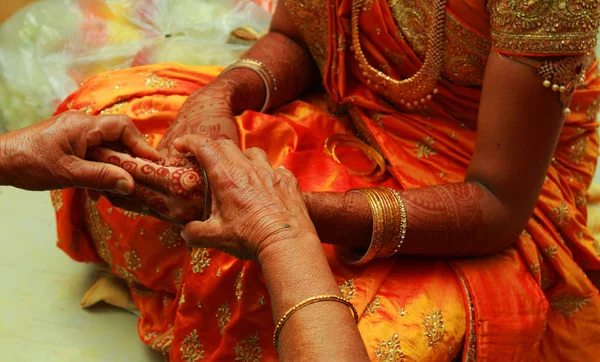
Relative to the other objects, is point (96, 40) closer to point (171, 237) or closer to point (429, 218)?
point (171, 237)

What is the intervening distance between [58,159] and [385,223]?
71cm

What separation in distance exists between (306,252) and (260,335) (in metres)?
0.38

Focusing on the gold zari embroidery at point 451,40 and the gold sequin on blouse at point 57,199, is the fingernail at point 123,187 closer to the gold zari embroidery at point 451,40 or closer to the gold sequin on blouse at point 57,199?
the gold sequin on blouse at point 57,199

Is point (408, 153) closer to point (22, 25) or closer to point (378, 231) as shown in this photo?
point (378, 231)

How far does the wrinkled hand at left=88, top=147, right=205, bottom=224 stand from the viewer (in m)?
1.29

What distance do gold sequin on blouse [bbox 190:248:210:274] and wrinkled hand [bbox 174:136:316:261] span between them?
0.18 m

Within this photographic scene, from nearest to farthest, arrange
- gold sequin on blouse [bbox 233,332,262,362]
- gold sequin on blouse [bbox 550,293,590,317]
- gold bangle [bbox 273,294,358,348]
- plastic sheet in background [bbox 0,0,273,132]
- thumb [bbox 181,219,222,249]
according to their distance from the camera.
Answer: gold bangle [bbox 273,294,358,348]
thumb [bbox 181,219,222,249]
gold sequin on blouse [bbox 233,332,262,362]
gold sequin on blouse [bbox 550,293,590,317]
plastic sheet in background [bbox 0,0,273,132]

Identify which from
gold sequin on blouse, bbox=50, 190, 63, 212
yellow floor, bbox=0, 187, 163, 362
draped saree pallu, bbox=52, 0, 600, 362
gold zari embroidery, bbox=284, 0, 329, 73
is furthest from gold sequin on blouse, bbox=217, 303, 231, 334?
gold zari embroidery, bbox=284, 0, 329, 73

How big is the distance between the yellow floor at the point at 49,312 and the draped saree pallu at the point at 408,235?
0.15 meters

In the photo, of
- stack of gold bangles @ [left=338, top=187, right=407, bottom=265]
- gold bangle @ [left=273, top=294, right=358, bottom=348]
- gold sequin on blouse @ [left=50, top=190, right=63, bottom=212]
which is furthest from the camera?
gold sequin on blouse @ [left=50, top=190, right=63, bottom=212]

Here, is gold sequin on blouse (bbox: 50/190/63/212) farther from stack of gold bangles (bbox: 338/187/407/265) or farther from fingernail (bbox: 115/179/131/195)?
stack of gold bangles (bbox: 338/187/407/265)

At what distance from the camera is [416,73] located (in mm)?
1462

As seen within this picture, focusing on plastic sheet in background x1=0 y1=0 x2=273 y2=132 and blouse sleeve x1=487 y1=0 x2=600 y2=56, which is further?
plastic sheet in background x1=0 y1=0 x2=273 y2=132

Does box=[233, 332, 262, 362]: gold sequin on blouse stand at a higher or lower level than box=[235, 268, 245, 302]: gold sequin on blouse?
lower
